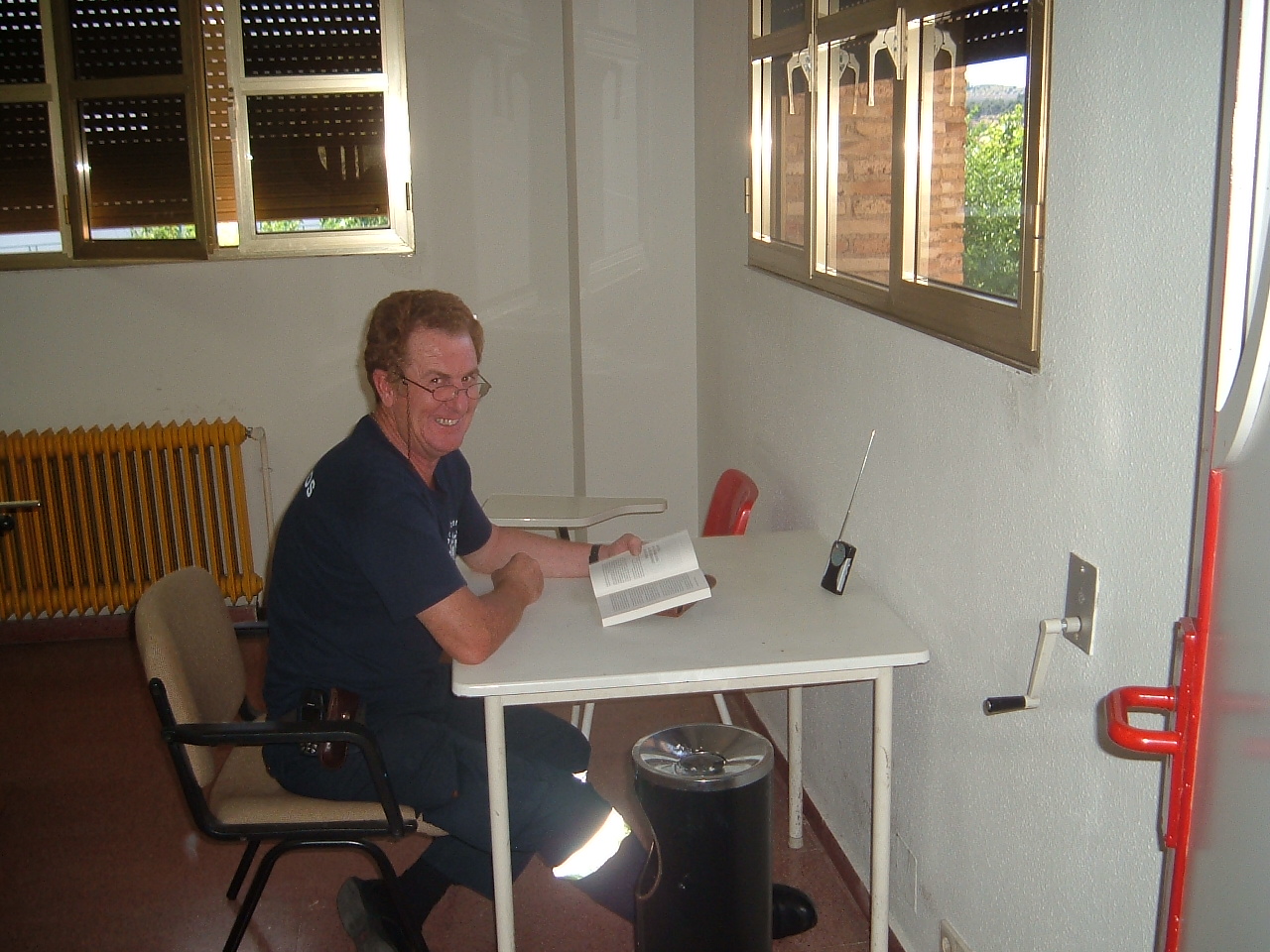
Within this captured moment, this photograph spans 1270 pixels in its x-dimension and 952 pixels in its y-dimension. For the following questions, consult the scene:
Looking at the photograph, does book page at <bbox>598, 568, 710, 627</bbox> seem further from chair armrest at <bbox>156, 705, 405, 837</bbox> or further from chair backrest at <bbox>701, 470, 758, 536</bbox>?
chair backrest at <bbox>701, 470, 758, 536</bbox>

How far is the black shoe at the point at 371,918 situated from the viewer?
215 centimetres

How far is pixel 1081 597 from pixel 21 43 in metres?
4.10

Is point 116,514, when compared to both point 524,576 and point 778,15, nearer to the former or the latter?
point 524,576

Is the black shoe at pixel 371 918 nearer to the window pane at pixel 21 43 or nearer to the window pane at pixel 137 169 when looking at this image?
the window pane at pixel 137 169

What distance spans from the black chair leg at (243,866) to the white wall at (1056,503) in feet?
3.95

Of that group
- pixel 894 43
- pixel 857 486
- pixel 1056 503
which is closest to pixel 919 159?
pixel 894 43

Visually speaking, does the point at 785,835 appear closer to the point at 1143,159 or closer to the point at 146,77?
the point at 1143,159

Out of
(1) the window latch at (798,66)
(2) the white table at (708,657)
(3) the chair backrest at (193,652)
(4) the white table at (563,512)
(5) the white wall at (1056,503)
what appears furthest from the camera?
(4) the white table at (563,512)

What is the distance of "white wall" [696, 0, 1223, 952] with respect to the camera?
128 centimetres

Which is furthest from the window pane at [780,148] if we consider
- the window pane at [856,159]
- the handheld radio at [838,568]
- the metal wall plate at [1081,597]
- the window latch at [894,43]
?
the metal wall plate at [1081,597]

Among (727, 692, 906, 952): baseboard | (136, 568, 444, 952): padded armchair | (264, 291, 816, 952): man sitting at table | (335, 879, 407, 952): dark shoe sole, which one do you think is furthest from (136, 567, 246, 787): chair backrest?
(727, 692, 906, 952): baseboard

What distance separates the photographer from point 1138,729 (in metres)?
0.99

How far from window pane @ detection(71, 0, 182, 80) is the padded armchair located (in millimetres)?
2658

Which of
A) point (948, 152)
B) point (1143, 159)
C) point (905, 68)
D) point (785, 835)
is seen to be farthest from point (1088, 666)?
point (785, 835)
